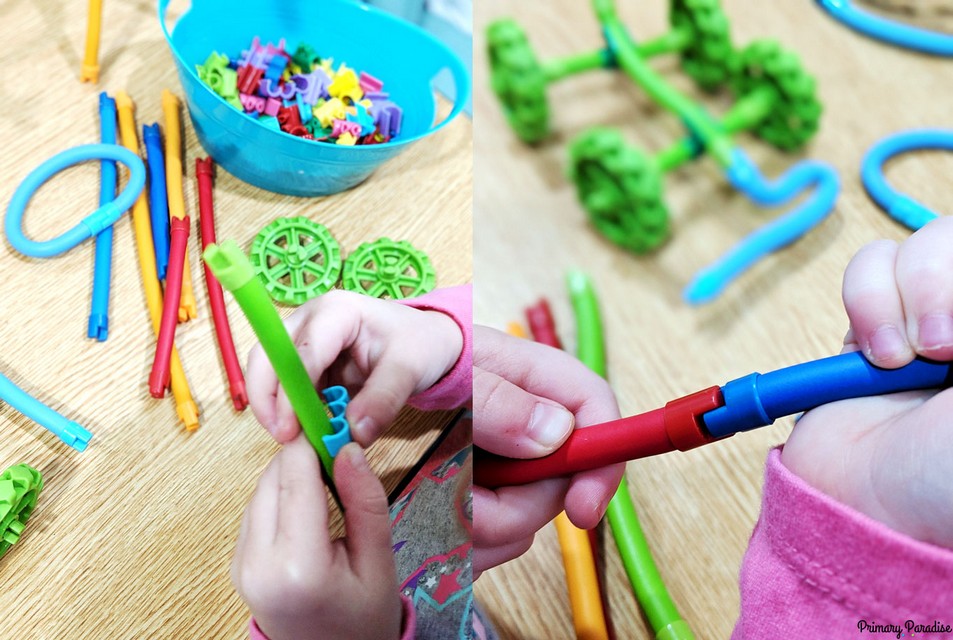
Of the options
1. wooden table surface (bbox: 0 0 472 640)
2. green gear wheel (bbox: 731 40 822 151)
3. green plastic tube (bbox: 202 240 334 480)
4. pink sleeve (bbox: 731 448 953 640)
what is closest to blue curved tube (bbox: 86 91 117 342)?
wooden table surface (bbox: 0 0 472 640)

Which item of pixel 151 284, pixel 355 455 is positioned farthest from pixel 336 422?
pixel 151 284

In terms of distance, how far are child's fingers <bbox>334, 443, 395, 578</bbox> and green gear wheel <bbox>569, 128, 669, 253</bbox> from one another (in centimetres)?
30

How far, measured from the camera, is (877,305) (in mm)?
212

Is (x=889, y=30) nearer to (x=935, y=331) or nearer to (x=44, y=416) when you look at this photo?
(x=935, y=331)

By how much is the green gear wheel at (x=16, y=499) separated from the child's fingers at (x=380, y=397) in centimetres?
11

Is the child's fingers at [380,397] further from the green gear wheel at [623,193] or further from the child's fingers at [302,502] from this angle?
the green gear wheel at [623,193]

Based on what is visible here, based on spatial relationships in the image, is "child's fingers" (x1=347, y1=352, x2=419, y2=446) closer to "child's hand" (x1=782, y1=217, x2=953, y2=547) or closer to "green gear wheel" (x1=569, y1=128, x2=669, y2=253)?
"child's hand" (x1=782, y1=217, x2=953, y2=547)

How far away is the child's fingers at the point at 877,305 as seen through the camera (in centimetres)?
19

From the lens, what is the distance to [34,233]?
11.6 inches

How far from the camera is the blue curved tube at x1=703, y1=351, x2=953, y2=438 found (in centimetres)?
18

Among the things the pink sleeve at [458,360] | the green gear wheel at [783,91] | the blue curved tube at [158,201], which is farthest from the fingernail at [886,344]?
the green gear wheel at [783,91]

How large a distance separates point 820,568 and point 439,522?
0.31 feet

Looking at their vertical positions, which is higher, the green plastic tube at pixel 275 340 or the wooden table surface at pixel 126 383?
the green plastic tube at pixel 275 340

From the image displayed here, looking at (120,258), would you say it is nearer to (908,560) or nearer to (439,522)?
(439,522)
